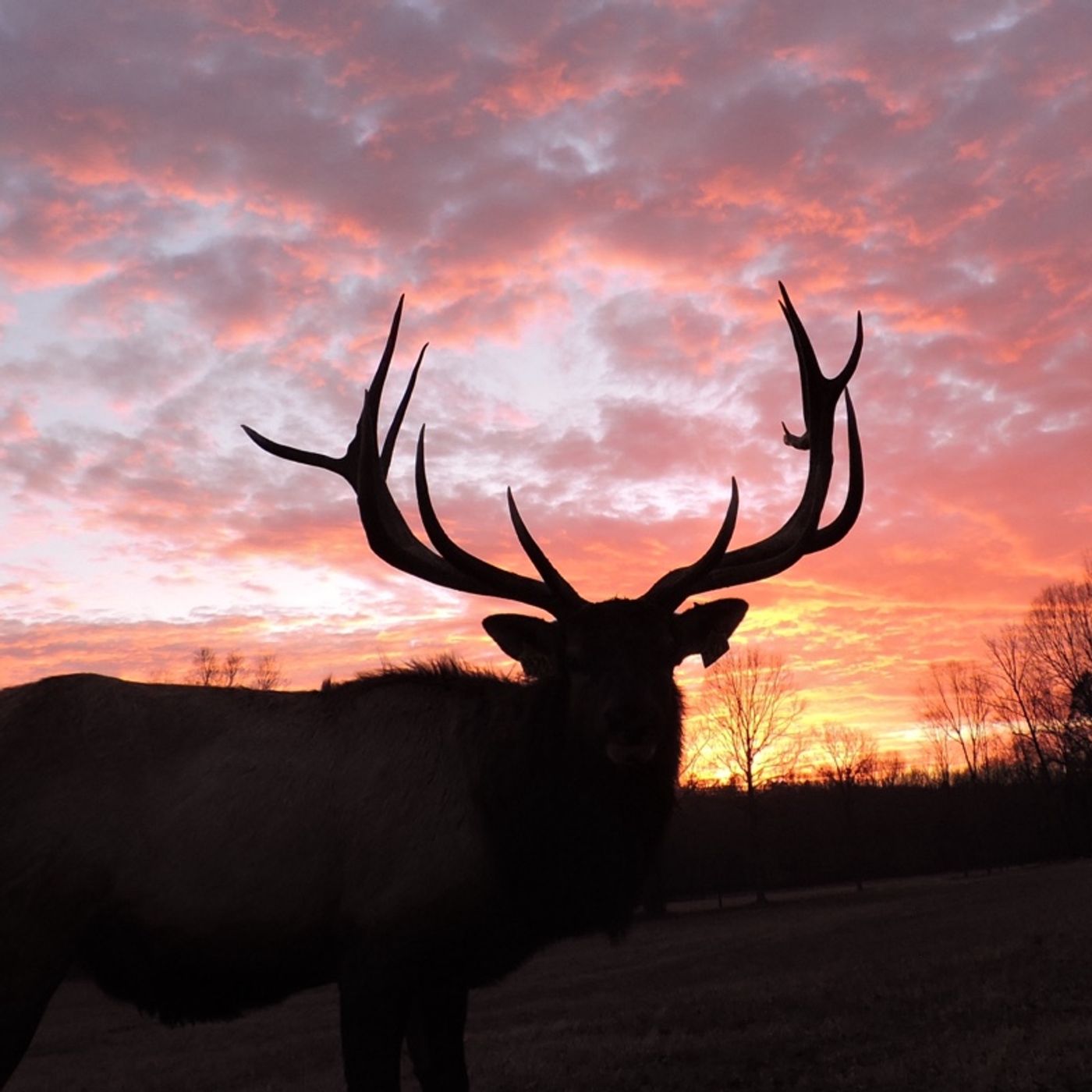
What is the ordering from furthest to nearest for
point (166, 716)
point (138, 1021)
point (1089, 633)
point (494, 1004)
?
point (1089, 633), point (138, 1021), point (494, 1004), point (166, 716)

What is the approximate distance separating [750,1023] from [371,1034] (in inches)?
334

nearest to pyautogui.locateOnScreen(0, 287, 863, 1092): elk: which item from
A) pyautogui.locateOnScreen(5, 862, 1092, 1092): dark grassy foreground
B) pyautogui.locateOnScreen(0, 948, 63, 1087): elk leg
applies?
pyautogui.locateOnScreen(0, 948, 63, 1087): elk leg

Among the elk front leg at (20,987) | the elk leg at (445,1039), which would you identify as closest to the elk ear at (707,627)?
the elk leg at (445,1039)

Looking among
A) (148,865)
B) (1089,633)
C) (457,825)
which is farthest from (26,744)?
(1089,633)

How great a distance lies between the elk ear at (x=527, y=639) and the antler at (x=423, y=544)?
24cm

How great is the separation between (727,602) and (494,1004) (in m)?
17.9

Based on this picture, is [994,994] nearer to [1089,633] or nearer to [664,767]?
[664,767]

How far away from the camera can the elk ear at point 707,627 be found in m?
5.93

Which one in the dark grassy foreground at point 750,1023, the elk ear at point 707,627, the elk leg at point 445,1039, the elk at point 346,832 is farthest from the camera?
the dark grassy foreground at point 750,1023

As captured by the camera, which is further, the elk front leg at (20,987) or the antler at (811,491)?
the antler at (811,491)

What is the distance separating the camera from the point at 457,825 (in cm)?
507

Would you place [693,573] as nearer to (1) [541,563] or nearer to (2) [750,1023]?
(1) [541,563]

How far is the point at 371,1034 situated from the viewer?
461cm

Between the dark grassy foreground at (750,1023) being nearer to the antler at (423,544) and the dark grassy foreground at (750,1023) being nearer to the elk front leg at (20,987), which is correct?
the antler at (423,544)
